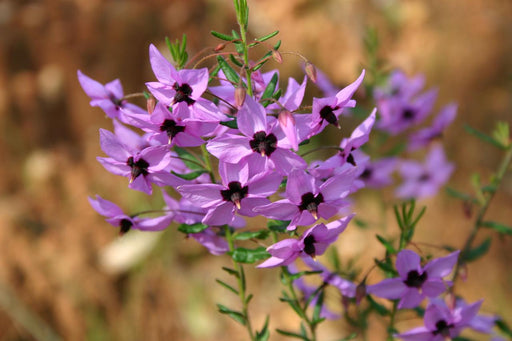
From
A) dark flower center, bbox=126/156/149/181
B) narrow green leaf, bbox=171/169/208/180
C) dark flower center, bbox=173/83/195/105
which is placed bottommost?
narrow green leaf, bbox=171/169/208/180

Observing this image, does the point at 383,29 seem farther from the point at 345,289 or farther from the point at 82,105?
the point at 345,289

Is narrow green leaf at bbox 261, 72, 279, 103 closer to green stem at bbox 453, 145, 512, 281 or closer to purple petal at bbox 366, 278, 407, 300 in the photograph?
purple petal at bbox 366, 278, 407, 300

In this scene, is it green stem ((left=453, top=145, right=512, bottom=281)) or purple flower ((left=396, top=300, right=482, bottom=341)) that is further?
green stem ((left=453, top=145, right=512, bottom=281))

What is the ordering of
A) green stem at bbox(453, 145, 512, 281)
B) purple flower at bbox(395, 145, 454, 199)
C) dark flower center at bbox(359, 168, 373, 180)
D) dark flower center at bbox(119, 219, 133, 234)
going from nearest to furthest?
dark flower center at bbox(119, 219, 133, 234), green stem at bbox(453, 145, 512, 281), dark flower center at bbox(359, 168, 373, 180), purple flower at bbox(395, 145, 454, 199)

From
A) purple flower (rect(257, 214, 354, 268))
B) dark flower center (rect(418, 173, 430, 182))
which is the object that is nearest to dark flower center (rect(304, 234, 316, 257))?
purple flower (rect(257, 214, 354, 268))

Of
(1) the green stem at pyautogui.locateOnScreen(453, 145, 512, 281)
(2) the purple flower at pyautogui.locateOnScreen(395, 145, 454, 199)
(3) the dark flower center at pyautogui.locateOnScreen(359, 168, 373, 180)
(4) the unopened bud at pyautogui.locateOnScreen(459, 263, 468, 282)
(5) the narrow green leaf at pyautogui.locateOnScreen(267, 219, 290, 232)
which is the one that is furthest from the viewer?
(2) the purple flower at pyautogui.locateOnScreen(395, 145, 454, 199)

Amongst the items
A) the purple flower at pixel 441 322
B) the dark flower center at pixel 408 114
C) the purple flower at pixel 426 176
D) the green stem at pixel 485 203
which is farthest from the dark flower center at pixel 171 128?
the purple flower at pixel 426 176

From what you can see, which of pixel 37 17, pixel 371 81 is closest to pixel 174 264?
pixel 37 17
